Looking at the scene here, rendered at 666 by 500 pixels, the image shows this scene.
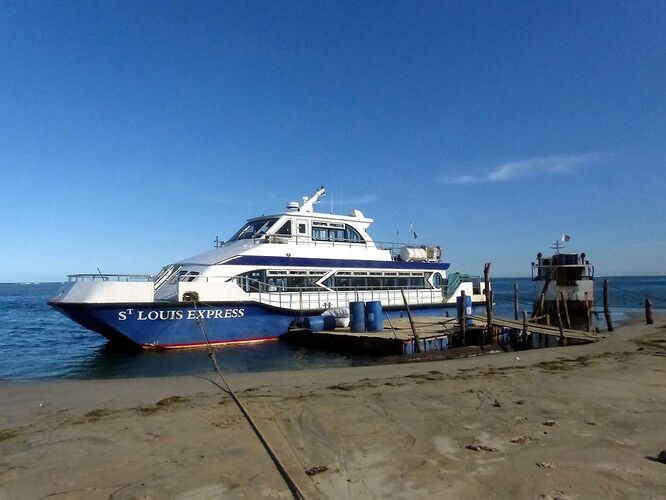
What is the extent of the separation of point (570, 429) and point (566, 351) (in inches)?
387

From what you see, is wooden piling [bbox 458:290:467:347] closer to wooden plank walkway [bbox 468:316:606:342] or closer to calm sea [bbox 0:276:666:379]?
wooden plank walkway [bbox 468:316:606:342]

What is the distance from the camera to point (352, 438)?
598cm

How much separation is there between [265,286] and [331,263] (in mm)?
3467

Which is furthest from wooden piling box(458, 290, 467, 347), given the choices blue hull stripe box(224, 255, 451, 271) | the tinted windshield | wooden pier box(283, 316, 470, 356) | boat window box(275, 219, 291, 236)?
the tinted windshield

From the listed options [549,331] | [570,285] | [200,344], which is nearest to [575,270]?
[570,285]

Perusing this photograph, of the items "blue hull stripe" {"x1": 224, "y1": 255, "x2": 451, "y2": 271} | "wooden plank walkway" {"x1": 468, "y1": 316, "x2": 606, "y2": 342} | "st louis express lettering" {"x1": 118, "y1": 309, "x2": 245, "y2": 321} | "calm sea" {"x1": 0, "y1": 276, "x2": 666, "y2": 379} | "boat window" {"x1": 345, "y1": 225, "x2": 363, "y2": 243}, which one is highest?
"boat window" {"x1": 345, "y1": 225, "x2": 363, "y2": 243}

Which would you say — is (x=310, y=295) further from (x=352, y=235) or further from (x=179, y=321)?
(x=179, y=321)

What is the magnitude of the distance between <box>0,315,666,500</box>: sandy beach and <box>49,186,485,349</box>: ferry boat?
7.16 m

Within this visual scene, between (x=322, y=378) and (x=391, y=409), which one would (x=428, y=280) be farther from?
(x=391, y=409)

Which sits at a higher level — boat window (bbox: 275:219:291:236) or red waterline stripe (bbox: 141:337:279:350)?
boat window (bbox: 275:219:291:236)

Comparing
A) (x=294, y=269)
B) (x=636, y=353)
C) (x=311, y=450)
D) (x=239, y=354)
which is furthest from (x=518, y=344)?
(x=311, y=450)

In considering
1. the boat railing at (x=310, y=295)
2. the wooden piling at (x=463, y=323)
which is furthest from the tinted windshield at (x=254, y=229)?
the wooden piling at (x=463, y=323)

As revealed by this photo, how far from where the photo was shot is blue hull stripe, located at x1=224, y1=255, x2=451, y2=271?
20.8 meters

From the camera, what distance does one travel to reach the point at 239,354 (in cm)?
1780
